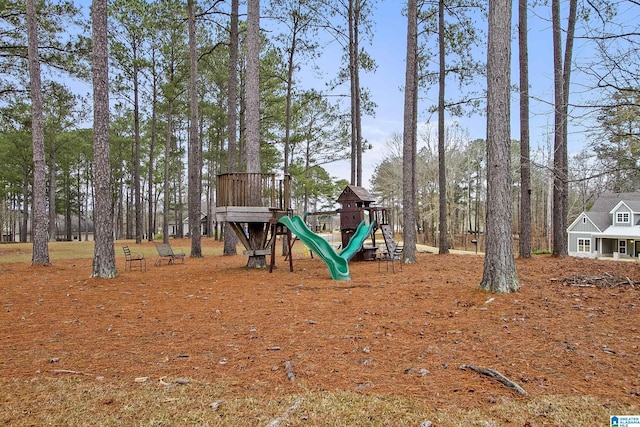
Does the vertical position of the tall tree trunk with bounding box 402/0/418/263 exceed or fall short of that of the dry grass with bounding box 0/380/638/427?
it exceeds it

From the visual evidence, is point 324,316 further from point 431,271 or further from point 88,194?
point 88,194

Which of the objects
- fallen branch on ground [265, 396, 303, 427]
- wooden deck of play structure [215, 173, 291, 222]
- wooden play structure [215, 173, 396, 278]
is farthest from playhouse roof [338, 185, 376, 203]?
fallen branch on ground [265, 396, 303, 427]

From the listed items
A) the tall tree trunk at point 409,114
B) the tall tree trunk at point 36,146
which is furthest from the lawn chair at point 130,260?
the tall tree trunk at point 409,114

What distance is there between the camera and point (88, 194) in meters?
40.5

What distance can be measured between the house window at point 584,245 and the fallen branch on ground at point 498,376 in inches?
1241

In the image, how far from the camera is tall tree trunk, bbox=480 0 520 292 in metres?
5.84

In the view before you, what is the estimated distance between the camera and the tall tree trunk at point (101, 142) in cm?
820

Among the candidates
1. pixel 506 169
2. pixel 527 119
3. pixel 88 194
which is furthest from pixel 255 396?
pixel 88 194

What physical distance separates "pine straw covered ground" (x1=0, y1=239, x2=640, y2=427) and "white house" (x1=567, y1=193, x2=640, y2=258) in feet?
83.4

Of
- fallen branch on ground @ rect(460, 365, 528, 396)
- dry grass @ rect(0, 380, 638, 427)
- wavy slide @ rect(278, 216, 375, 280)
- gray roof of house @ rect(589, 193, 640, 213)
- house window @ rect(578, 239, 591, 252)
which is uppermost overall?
gray roof of house @ rect(589, 193, 640, 213)

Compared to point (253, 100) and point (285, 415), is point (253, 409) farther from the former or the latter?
point (253, 100)

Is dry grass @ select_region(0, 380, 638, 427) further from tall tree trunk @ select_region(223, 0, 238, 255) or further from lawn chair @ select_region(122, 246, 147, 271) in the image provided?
tall tree trunk @ select_region(223, 0, 238, 255)

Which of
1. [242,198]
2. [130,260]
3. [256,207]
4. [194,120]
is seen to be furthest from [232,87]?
[130,260]

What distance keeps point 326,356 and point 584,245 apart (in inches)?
1264
